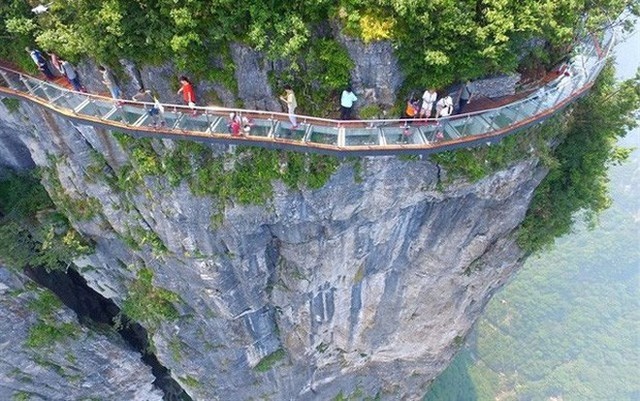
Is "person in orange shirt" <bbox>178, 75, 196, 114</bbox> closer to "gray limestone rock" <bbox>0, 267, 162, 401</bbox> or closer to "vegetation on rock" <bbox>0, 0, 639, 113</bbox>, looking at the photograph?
"vegetation on rock" <bbox>0, 0, 639, 113</bbox>

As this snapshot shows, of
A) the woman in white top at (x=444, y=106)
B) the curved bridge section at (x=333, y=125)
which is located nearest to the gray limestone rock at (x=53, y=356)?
the curved bridge section at (x=333, y=125)

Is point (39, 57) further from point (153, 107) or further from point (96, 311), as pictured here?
point (96, 311)

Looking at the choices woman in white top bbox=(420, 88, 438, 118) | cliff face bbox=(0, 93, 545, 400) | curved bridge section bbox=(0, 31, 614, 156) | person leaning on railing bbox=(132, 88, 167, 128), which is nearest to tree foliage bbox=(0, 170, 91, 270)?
cliff face bbox=(0, 93, 545, 400)

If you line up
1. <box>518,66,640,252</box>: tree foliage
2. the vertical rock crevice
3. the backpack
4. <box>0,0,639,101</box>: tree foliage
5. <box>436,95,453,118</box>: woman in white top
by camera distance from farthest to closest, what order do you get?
the vertical rock crevice, <box>518,66,640,252</box>: tree foliage, the backpack, <box>436,95,453,118</box>: woman in white top, <box>0,0,639,101</box>: tree foliage

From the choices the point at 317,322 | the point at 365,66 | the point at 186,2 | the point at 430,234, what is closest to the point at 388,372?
the point at 317,322

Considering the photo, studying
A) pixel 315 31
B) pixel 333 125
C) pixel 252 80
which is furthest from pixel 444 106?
pixel 252 80

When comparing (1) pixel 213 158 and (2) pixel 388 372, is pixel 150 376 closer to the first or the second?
(2) pixel 388 372
